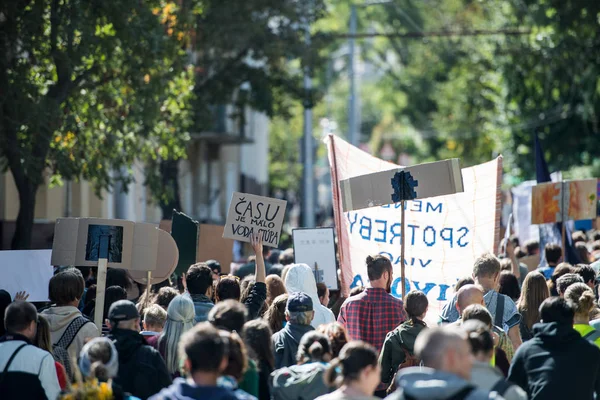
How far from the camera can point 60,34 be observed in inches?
558

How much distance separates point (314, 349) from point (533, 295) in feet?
10.7

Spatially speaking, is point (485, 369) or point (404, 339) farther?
point (404, 339)

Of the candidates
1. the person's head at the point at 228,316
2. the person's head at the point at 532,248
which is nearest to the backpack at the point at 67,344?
the person's head at the point at 228,316

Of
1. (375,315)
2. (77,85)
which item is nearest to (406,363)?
(375,315)

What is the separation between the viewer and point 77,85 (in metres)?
14.7

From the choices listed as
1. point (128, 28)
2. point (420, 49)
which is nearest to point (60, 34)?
point (128, 28)

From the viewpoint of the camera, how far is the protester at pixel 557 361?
240 inches

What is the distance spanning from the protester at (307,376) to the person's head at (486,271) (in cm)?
240

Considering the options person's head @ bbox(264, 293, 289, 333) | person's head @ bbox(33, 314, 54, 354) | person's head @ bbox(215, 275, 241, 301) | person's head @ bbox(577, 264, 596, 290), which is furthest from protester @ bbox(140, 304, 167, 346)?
person's head @ bbox(577, 264, 596, 290)

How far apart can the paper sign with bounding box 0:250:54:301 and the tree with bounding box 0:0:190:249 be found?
3.86 m

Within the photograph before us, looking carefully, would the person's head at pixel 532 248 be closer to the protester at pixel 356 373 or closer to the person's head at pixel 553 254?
the person's head at pixel 553 254

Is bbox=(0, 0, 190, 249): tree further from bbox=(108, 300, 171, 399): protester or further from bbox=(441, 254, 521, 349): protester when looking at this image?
bbox=(108, 300, 171, 399): protester

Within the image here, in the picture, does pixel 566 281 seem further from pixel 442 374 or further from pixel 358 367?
pixel 442 374

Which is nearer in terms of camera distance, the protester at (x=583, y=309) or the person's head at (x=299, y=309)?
the person's head at (x=299, y=309)
